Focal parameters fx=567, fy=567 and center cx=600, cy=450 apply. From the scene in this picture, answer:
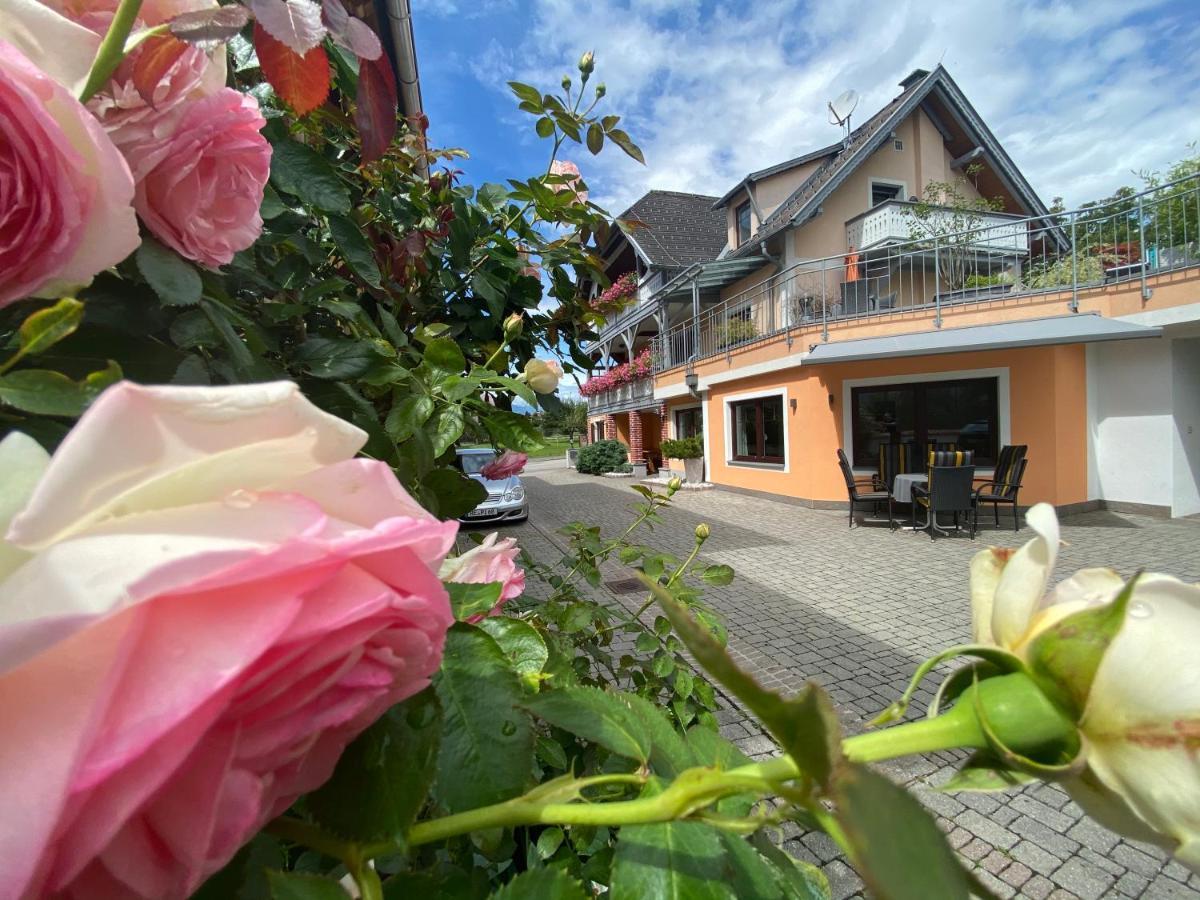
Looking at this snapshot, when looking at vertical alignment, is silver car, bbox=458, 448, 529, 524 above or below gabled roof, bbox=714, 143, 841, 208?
below

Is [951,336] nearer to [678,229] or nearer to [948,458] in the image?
[948,458]

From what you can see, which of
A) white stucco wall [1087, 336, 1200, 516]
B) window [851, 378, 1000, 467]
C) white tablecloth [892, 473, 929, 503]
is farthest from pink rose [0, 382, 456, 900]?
white stucco wall [1087, 336, 1200, 516]

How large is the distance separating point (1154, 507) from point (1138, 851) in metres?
9.22

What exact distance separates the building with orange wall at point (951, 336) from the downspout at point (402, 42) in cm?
379

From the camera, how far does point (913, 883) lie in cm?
25

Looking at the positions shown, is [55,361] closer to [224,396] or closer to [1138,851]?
[224,396]

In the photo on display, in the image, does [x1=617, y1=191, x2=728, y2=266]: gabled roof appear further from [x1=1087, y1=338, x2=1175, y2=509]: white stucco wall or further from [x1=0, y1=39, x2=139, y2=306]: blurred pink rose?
[x1=0, y1=39, x2=139, y2=306]: blurred pink rose

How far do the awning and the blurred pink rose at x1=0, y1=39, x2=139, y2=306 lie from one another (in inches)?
417

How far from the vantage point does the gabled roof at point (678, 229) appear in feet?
70.2

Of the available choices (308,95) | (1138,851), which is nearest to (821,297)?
(1138,851)

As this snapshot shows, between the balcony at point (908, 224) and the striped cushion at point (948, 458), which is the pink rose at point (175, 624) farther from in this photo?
the balcony at point (908, 224)

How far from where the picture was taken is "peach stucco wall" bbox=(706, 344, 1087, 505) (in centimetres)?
937

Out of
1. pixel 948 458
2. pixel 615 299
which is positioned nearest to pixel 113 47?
pixel 615 299

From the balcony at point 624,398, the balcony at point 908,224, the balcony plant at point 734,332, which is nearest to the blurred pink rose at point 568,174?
the balcony plant at point 734,332
